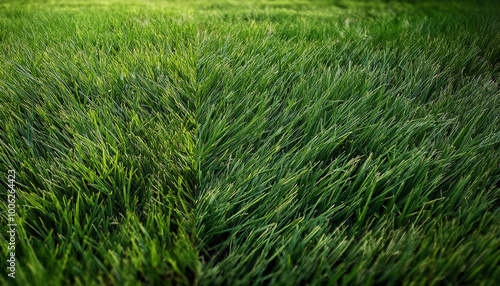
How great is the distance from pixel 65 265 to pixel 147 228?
17 cm

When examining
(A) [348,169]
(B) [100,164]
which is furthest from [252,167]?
(B) [100,164]

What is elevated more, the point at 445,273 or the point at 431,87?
the point at 431,87

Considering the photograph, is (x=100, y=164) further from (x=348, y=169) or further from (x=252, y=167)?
(x=348, y=169)

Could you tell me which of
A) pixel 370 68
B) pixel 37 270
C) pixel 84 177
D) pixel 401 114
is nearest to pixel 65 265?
pixel 37 270

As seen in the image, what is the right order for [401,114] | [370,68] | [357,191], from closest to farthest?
[357,191]
[401,114]
[370,68]

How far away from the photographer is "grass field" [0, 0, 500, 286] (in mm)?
611

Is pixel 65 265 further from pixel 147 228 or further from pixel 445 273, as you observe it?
pixel 445 273

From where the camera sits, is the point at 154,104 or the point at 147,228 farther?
the point at 154,104

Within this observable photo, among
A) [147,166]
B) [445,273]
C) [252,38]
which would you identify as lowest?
[445,273]

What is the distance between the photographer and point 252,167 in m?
0.87

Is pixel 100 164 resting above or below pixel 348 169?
above

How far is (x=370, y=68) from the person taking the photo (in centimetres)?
154

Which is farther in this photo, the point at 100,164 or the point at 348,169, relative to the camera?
the point at 348,169

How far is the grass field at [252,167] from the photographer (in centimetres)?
61
